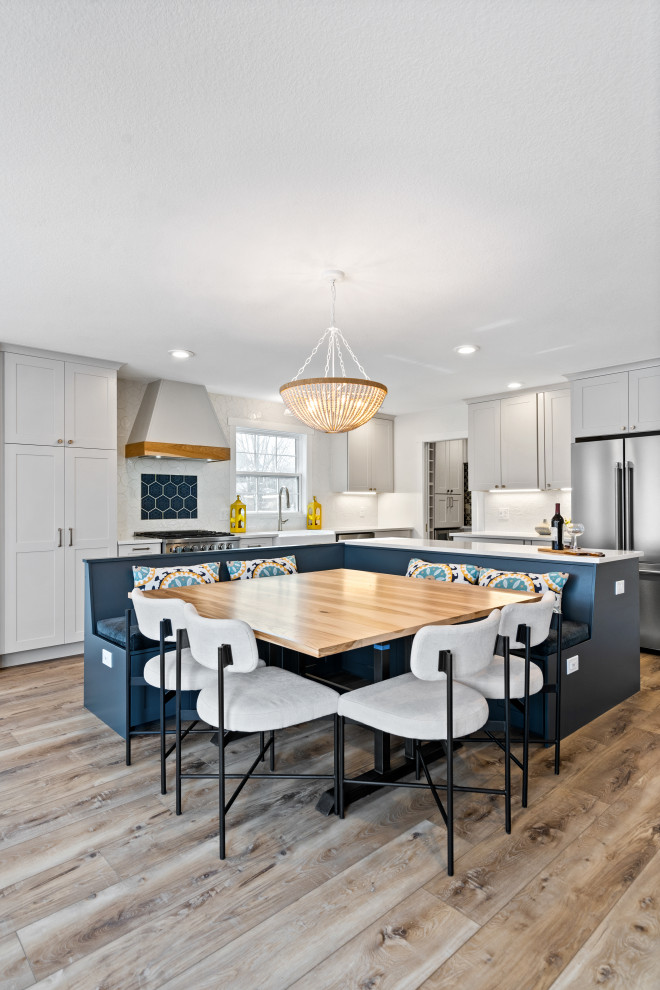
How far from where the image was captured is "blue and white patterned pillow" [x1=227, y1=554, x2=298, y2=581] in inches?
147

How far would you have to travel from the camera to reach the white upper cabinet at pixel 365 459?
22.6 ft

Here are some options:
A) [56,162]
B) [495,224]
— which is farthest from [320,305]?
[56,162]

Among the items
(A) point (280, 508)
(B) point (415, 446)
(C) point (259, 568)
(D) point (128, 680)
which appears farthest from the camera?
(B) point (415, 446)

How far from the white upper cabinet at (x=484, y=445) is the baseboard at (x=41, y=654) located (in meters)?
4.29

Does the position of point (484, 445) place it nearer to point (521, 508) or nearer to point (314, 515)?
point (521, 508)

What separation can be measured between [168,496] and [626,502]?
4239 millimetres

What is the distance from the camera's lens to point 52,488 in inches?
173

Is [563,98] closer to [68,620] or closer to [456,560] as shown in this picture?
[456,560]

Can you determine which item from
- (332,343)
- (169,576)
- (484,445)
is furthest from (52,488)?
(484,445)

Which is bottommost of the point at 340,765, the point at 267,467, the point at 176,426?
the point at 340,765

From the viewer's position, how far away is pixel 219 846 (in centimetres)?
193

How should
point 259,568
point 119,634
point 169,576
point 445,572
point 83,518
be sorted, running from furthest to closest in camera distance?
point 83,518 < point 259,568 < point 445,572 < point 169,576 < point 119,634

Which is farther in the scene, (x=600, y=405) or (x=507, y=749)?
(x=600, y=405)

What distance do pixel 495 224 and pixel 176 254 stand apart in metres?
1.46
